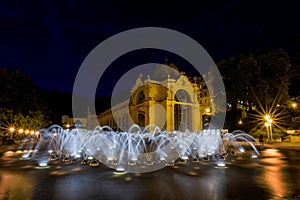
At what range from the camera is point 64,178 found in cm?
1116

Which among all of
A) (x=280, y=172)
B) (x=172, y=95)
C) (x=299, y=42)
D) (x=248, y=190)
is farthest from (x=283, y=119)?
(x=248, y=190)

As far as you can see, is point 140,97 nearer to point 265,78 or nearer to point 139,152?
point 265,78

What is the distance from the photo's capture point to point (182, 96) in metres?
58.1

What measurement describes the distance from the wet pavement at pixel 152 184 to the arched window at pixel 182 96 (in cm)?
4463

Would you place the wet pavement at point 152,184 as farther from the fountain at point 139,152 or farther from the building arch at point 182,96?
the building arch at point 182,96

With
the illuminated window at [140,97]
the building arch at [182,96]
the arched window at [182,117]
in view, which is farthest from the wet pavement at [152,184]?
the illuminated window at [140,97]

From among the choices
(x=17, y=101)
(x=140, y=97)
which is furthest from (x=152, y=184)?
(x=140, y=97)

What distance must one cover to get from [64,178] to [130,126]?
47768mm

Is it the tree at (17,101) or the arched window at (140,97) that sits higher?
the arched window at (140,97)

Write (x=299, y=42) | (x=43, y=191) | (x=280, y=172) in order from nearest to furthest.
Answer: (x=43, y=191), (x=280, y=172), (x=299, y=42)

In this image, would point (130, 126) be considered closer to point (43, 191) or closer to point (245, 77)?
point (245, 77)

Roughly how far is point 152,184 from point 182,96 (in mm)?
49023

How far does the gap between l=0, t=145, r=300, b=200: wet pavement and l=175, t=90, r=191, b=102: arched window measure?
146ft

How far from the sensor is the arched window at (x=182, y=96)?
5741 cm
